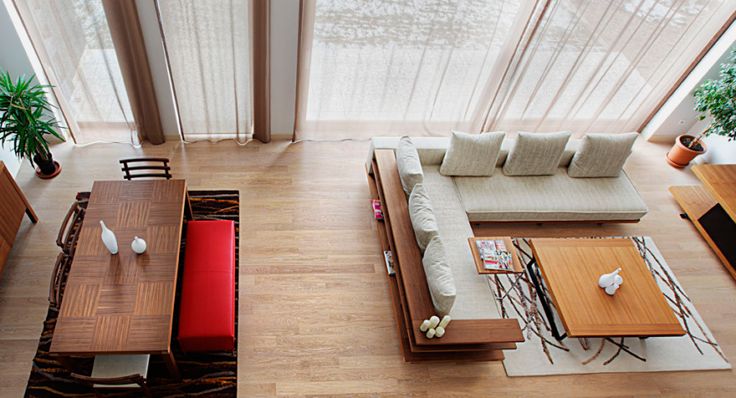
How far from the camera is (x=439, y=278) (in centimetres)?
370

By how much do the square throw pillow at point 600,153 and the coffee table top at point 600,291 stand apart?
0.90m

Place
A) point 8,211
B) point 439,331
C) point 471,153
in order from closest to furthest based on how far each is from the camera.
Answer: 1. point 439,331
2. point 8,211
3. point 471,153

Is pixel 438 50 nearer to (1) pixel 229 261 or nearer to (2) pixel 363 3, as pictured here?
(2) pixel 363 3

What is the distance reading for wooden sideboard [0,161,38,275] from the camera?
400 cm

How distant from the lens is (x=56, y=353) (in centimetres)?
313

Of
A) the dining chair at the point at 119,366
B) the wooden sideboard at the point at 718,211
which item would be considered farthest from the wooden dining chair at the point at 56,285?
the wooden sideboard at the point at 718,211

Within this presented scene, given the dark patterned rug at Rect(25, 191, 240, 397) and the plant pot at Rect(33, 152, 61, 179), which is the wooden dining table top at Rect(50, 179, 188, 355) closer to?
the dark patterned rug at Rect(25, 191, 240, 397)

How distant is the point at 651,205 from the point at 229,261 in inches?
185

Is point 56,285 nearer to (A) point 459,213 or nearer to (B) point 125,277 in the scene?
(B) point 125,277

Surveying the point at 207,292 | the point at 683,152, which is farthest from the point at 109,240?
the point at 683,152

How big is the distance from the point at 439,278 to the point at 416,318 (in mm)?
366

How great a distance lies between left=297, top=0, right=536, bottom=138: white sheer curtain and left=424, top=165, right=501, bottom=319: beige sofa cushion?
3.05 ft

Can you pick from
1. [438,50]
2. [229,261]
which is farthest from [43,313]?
[438,50]

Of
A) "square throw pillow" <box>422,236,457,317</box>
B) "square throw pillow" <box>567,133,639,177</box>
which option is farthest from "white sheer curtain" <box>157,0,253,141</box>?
"square throw pillow" <box>567,133,639,177</box>
